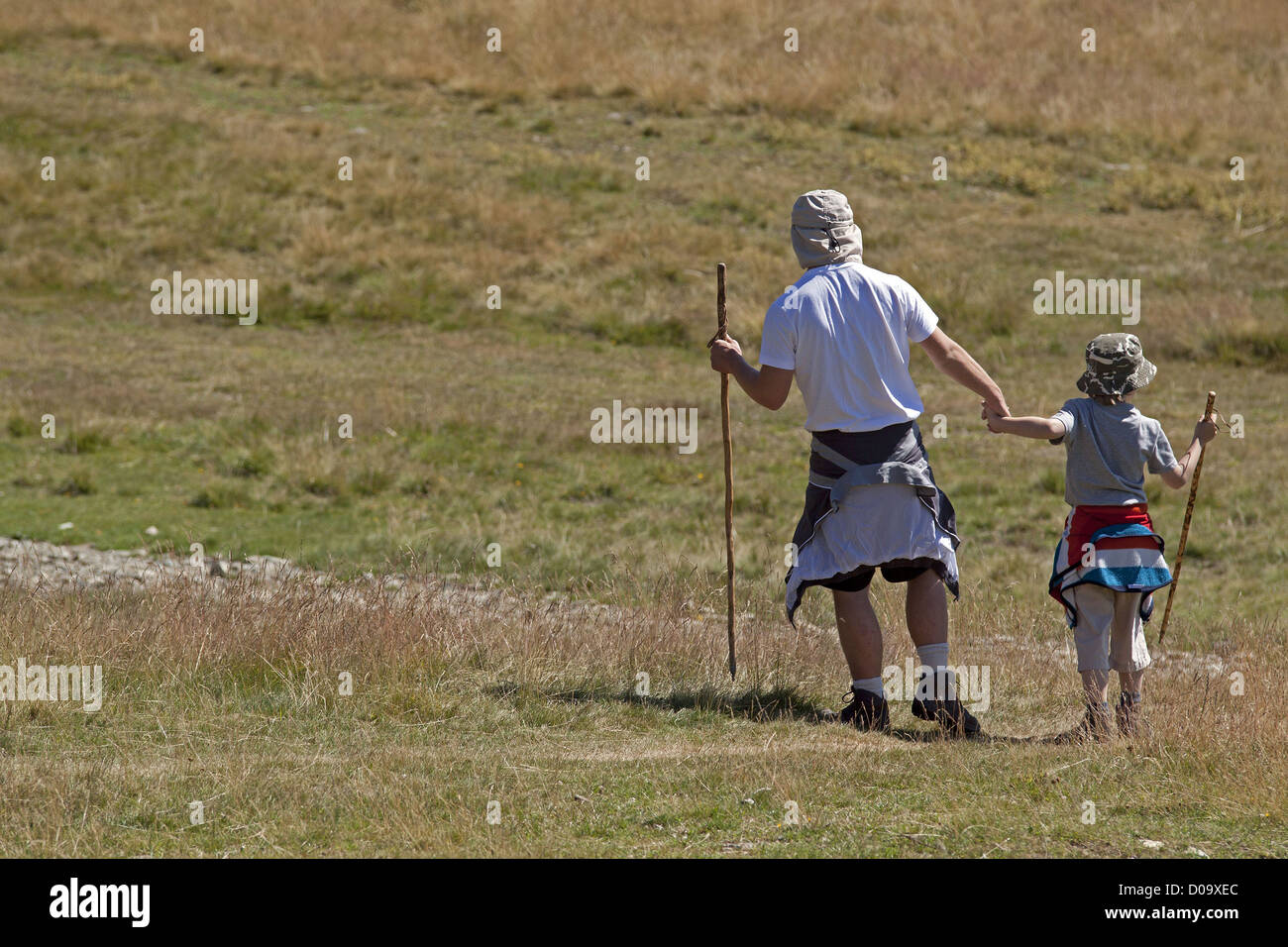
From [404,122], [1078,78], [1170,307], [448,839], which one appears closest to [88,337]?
[404,122]

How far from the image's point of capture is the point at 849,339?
203 inches

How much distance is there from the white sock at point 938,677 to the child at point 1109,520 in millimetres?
459

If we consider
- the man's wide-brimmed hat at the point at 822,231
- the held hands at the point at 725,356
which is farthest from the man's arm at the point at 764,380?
the man's wide-brimmed hat at the point at 822,231

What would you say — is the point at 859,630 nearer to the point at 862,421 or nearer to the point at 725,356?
the point at 862,421

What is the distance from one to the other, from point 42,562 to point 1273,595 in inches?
338

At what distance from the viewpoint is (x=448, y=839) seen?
418cm

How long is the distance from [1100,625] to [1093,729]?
1.28 ft

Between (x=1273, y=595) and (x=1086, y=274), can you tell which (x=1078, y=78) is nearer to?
(x=1086, y=274)

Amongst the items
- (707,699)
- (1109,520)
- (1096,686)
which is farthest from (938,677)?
(707,699)

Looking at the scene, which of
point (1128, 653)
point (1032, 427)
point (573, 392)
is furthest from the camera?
point (573, 392)

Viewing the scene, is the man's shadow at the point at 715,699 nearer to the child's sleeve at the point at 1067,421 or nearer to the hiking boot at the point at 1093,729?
the hiking boot at the point at 1093,729

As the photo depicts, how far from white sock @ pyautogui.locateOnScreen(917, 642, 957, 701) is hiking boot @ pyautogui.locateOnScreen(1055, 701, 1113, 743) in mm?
431

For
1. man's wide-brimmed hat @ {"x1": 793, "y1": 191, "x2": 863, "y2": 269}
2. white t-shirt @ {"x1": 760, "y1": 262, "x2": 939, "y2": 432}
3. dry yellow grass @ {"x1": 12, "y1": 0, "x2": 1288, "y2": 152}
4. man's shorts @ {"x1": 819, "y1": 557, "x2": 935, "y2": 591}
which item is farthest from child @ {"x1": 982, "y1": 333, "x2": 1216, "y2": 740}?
dry yellow grass @ {"x1": 12, "y1": 0, "x2": 1288, "y2": 152}

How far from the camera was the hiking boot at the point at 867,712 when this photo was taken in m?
5.41
